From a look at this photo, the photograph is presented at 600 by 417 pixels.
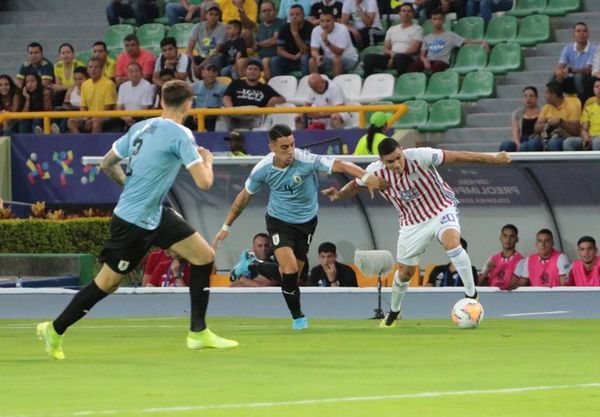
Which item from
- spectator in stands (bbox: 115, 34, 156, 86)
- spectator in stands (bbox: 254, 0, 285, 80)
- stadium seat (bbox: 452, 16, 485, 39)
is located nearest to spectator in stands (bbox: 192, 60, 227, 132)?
spectator in stands (bbox: 254, 0, 285, 80)

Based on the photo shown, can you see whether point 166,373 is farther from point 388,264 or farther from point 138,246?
point 388,264

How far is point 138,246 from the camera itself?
44.3ft

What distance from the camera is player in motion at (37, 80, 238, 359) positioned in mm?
13375

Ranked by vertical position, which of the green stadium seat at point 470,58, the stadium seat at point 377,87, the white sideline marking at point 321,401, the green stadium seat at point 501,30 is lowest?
the white sideline marking at point 321,401

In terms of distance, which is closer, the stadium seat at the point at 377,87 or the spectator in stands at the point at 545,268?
the spectator in stands at the point at 545,268

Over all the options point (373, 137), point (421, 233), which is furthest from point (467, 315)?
point (373, 137)

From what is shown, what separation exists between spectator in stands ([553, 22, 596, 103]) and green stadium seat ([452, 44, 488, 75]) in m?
1.98

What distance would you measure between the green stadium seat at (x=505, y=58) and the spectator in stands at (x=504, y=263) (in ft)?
17.1

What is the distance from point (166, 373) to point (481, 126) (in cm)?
1704

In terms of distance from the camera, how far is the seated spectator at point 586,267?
23.1 metres

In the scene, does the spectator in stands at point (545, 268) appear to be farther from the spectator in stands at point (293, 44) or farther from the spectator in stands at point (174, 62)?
the spectator in stands at point (174, 62)

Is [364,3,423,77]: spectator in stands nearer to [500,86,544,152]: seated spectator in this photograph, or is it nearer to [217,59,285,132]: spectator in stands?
[217,59,285,132]: spectator in stands

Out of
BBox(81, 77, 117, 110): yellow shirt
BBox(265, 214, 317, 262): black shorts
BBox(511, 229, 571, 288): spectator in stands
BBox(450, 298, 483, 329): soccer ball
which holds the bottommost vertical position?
BBox(511, 229, 571, 288): spectator in stands

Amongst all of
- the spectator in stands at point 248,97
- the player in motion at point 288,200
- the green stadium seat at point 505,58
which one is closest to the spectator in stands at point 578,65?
the green stadium seat at point 505,58
